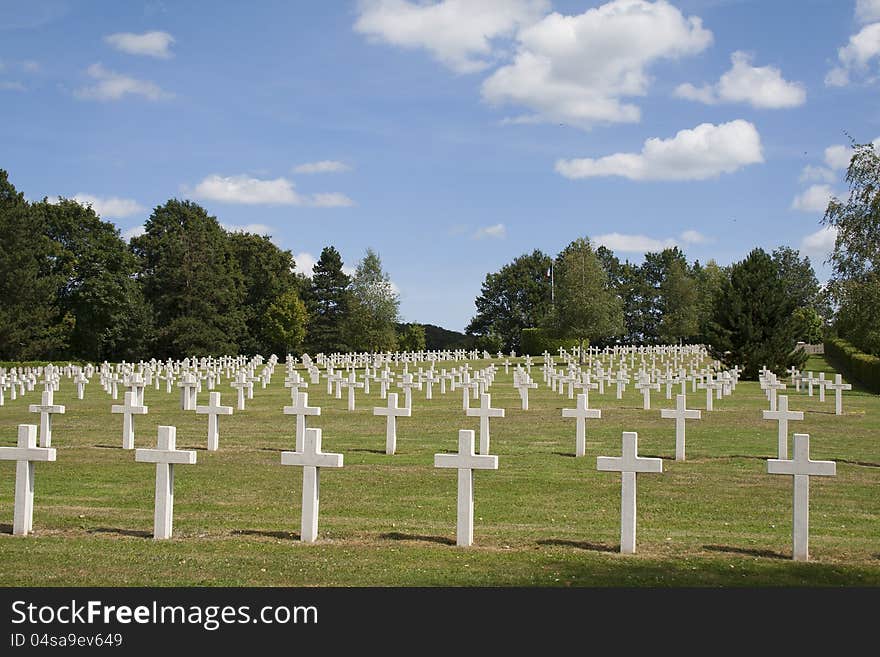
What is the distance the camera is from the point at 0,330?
52.8 metres

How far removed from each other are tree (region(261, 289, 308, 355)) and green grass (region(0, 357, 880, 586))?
5000cm

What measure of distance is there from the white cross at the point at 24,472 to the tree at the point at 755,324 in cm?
3520

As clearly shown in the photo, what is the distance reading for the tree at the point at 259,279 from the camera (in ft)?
232

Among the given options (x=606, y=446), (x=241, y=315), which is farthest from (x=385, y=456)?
(x=241, y=315)

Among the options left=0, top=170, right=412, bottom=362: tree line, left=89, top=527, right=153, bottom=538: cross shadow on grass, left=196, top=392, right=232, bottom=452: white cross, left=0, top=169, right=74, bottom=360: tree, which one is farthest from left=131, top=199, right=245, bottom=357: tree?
left=89, top=527, right=153, bottom=538: cross shadow on grass

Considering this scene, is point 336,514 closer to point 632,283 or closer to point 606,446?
point 606,446

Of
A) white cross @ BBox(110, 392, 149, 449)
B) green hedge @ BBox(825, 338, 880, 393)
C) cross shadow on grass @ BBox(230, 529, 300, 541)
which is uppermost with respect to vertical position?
green hedge @ BBox(825, 338, 880, 393)

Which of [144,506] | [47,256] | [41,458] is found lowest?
[144,506]

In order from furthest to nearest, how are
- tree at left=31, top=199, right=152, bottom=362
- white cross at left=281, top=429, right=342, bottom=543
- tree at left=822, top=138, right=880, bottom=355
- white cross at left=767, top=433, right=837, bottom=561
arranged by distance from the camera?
tree at left=31, top=199, right=152, bottom=362, tree at left=822, top=138, right=880, bottom=355, white cross at left=281, top=429, right=342, bottom=543, white cross at left=767, top=433, right=837, bottom=561

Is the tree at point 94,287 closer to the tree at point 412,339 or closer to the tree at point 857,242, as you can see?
the tree at point 412,339

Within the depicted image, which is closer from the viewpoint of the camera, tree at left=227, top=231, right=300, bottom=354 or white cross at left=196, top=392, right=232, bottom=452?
white cross at left=196, top=392, right=232, bottom=452

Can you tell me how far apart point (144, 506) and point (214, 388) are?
2540cm

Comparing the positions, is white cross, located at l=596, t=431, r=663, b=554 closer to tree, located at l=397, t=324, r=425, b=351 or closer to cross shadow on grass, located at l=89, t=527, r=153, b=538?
cross shadow on grass, located at l=89, t=527, r=153, b=538

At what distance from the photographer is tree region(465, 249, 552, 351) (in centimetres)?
9256
